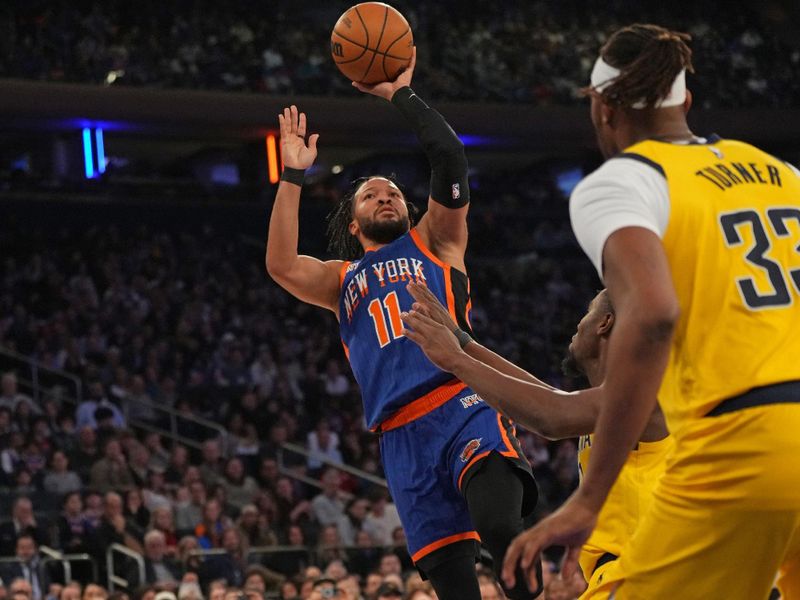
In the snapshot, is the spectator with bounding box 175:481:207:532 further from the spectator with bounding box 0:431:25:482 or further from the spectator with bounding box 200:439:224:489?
the spectator with bounding box 0:431:25:482

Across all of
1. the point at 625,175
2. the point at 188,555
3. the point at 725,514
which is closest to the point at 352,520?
the point at 188,555

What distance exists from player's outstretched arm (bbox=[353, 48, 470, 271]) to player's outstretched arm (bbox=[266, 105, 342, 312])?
17.4 inches

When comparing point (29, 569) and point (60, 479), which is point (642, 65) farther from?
point (60, 479)

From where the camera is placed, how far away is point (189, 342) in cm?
1775

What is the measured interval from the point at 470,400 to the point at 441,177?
0.95 m

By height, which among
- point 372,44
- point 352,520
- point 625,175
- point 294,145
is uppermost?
point 372,44

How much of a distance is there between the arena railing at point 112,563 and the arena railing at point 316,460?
3.79m

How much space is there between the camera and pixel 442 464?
5.15m

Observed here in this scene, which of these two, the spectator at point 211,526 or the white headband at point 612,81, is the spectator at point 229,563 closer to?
the spectator at point 211,526

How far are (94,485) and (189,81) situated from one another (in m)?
9.33

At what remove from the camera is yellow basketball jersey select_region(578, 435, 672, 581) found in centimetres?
426

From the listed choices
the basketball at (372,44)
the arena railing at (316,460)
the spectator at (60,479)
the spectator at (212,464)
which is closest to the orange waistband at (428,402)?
the basketball at (372,44)

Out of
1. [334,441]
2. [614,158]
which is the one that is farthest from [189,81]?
[614,158]

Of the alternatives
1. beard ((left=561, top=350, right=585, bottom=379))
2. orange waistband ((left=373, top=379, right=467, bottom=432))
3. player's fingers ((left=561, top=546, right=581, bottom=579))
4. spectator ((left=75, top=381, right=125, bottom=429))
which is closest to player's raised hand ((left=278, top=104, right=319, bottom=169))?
orange waistband ((left=373, top=379, right=467, bottom=432))
